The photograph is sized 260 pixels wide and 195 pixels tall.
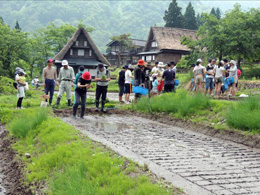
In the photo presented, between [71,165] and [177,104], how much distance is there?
5.59 m

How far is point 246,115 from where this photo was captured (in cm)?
755

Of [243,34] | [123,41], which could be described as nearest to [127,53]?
[123,41]

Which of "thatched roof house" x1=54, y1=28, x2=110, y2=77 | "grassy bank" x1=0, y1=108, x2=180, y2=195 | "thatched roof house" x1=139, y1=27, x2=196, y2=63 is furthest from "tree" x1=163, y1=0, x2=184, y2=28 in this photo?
"grassy bank" x1=0, y1=108, x2=180, y2=195

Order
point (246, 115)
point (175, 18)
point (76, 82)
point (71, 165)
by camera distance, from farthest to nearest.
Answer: point (175, 18)
point (76, 82)
point (246, 115)
point (71, 165)

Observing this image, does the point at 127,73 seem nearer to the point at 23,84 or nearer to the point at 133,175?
the point at 23,84

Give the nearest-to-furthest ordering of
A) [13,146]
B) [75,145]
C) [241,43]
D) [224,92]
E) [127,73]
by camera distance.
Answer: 1. [75,145]
2. [13,146]
3. [127,73]
4. [224,92]
5. [241,43]

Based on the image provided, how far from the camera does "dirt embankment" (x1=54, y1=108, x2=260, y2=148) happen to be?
23.3ft

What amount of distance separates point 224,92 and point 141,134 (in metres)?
9.16

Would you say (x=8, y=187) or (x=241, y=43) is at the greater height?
(x=241, y=43)

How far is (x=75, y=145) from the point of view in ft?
19.4

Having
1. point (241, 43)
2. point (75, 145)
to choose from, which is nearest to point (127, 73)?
point (75, 145)

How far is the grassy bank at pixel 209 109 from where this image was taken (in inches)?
299

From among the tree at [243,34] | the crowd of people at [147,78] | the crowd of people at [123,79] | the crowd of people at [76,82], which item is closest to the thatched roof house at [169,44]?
the tree at [243,34]

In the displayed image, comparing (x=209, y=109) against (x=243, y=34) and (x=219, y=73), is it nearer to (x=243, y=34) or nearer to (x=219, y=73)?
(x=219, y=73)
